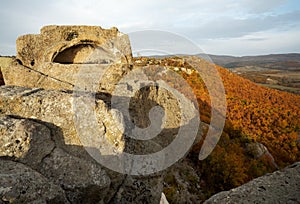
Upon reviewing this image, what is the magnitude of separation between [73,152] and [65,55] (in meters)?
4.24

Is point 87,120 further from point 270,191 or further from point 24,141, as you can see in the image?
point 270,191

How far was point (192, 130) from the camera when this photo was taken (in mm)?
8078

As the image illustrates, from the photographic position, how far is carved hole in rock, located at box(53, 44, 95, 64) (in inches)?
296

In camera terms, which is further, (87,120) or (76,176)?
(87,120)

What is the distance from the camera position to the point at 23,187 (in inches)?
128

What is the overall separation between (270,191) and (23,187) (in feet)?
17.3

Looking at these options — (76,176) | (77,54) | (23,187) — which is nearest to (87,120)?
(76,176)

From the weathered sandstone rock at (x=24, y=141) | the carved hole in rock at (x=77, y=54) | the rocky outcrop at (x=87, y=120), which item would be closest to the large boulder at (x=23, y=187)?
the rocky outcrop at (x=87, y=120)

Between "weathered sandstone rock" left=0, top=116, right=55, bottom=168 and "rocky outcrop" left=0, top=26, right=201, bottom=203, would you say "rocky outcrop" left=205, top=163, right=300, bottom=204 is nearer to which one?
"rocky outcrop" left=0, top=26, right=201, bottom=203

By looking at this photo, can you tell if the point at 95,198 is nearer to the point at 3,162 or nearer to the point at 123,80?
the point at 3,162

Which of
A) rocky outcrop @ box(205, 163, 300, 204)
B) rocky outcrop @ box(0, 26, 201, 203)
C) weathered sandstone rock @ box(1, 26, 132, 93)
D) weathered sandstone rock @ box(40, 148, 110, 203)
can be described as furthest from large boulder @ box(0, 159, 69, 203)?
rocky outcrop @ box(205, 163, 300, 204)

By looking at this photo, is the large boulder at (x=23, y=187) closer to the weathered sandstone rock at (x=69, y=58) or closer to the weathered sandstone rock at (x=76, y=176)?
the weathered sandstone rock at (x=76, y=176)

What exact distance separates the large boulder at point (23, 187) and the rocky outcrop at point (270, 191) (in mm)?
3869

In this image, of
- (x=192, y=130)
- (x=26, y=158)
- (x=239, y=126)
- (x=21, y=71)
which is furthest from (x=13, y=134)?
(x=239, y=126)
